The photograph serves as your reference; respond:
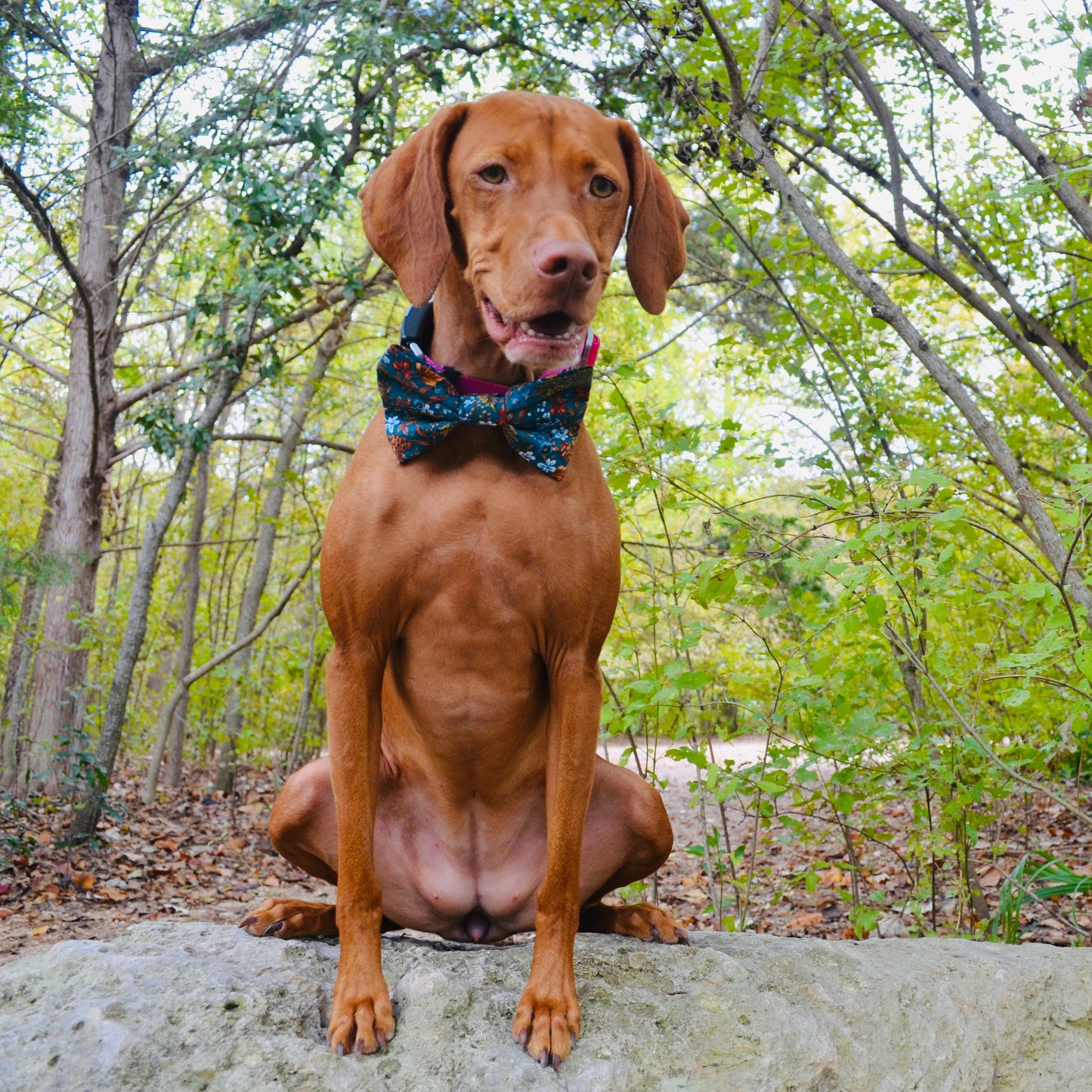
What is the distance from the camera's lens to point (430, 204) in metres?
2.46

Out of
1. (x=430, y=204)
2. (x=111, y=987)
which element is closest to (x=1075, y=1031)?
(x=111, y=987)

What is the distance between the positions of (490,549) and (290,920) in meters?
1.21

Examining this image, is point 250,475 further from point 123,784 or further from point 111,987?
point 111,987

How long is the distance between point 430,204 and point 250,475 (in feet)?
33.5

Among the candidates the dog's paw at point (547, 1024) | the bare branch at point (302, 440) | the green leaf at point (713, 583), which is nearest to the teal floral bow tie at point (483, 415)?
the green leaf at point (713, 583)

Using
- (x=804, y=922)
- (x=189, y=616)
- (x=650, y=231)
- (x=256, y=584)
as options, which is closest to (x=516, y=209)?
(x=650, y=231)

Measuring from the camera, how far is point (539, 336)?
2.30 metres

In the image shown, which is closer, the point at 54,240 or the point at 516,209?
the point at 516,209

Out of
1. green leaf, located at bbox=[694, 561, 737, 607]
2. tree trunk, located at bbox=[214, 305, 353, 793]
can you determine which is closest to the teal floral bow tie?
green leaf, located at bbox=[694, 561, 737, 607]

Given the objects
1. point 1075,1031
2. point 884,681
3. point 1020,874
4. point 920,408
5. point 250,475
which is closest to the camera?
point 1075,1031

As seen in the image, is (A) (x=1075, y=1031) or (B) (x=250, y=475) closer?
(A) (x=1075, y=1031)

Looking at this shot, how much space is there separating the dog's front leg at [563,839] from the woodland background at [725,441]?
80cm

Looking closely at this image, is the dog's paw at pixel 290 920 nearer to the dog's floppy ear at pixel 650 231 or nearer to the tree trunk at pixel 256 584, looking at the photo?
the dog's floppy ear at pixel 650 231

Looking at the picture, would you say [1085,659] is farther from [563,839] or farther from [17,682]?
[17,682]
